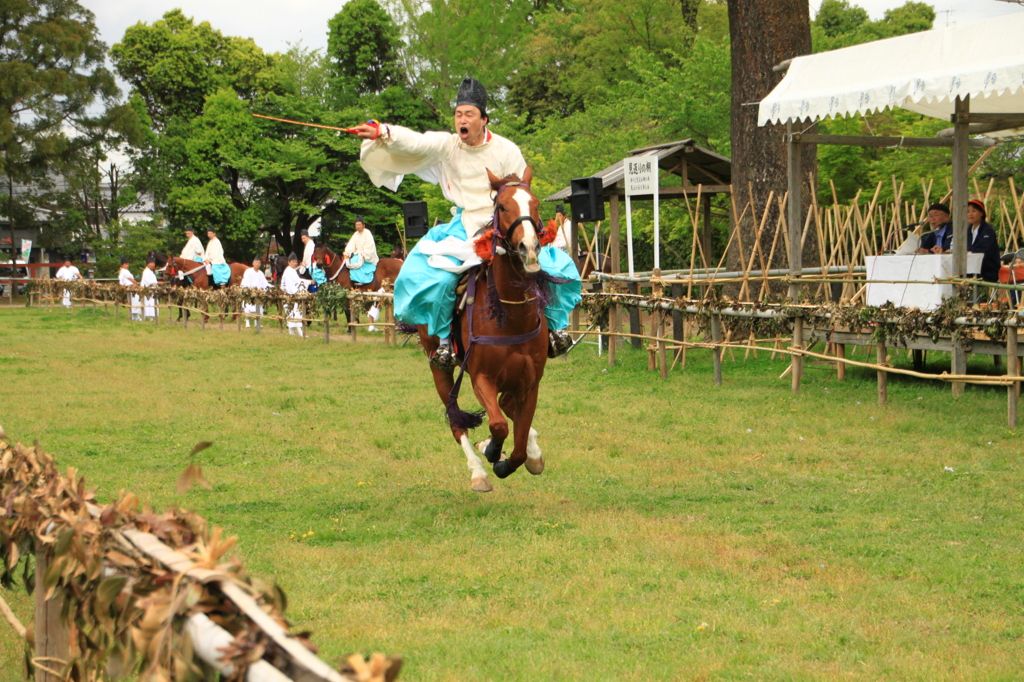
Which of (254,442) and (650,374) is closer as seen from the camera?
(254,442)

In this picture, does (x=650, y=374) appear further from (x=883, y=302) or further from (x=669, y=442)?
(x=669, y=442)

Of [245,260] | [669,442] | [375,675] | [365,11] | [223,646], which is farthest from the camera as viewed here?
[245,260]

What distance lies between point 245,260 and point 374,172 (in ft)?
130

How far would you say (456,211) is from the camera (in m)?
8.04

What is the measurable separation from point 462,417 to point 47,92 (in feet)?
120

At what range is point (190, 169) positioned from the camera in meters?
44.1

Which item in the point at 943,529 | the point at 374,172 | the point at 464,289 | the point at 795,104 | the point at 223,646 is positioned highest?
the point at 795,104

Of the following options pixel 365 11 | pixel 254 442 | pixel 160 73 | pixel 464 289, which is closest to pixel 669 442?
pixel 464 289

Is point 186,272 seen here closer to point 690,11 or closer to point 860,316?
point 860,316

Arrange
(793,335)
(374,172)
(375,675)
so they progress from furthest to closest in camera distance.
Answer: (793,335)
(374,172)
(375,675)

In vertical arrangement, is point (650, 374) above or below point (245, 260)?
below

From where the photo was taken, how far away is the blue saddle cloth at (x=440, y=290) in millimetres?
7422

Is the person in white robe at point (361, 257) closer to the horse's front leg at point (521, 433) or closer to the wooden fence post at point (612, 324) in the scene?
the wooden fence post at point (612, 324)

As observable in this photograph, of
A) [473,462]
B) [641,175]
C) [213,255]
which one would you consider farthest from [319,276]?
[473,462]
